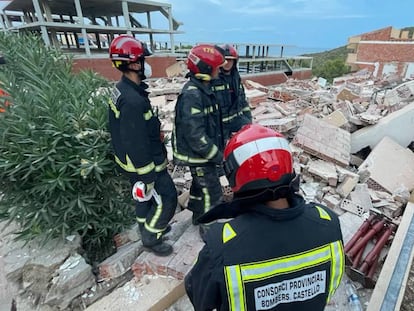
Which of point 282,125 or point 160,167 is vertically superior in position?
point 160,167

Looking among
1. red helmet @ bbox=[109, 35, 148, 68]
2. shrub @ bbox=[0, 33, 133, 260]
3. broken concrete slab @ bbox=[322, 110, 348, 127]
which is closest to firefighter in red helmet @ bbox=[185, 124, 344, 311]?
red helmet @ bbox=[109, 35, 148, 68]

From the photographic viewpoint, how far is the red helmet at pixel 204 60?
2268 mm

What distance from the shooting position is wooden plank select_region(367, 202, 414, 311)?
1927 mm

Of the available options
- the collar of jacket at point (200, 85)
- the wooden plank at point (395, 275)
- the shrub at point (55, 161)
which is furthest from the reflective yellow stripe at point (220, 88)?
the wooden plank at point (395, 275)

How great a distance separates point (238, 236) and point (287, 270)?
236mm

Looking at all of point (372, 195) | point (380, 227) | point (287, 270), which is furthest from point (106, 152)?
point (372, 195)

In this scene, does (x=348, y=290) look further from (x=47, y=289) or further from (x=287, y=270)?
(x=47, y=289)

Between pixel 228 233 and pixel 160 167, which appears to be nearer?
pixel 228 233

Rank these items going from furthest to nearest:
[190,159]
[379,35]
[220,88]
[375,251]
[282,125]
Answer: [379,35] → [282,125] → [220,88] → [375,251] → [190,159]

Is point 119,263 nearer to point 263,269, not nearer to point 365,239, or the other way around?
point 263,269

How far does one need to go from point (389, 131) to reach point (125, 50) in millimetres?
5111

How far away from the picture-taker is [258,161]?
0.99 m

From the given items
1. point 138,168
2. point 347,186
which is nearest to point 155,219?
point 138,168

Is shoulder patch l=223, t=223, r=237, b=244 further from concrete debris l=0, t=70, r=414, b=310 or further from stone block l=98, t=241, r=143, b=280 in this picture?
stone block l=98, t=241, r=143, b=280
